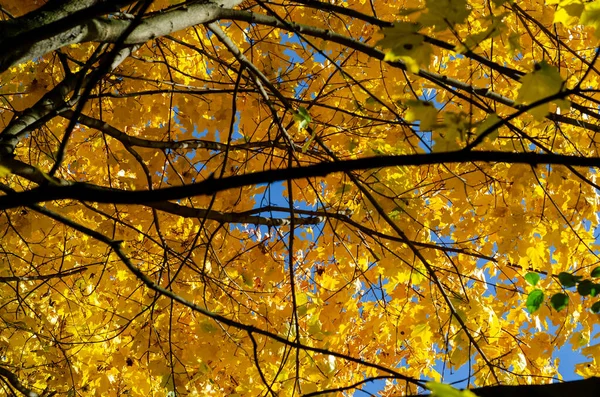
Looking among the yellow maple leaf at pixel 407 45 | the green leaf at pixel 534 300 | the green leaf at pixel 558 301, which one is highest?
the yellow maple leaf at pixel 407 45

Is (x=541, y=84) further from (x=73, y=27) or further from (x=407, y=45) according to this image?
(x=73, y=27)

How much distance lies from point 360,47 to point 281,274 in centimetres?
188

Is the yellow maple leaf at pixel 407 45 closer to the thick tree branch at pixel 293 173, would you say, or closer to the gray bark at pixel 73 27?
the thick tree branch at pixel 293 173

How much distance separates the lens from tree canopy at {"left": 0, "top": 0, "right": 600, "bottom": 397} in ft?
6.66

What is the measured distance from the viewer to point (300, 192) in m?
3.75

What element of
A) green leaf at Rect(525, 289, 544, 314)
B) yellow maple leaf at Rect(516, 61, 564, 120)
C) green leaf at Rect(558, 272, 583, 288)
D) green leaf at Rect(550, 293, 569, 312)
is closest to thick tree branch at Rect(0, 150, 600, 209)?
yellow maple leaf at Rect(516, 61, 564, 120)

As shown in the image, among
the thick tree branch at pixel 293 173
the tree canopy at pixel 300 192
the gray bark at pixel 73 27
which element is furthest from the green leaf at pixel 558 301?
the gray bark at pixel 73 27

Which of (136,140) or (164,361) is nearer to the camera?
(136,140)

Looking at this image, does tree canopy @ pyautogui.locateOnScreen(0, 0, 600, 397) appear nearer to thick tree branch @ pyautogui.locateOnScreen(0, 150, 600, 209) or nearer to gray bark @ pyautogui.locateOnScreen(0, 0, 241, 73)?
gray bark @ pyautogui.locateOnScreen(0, 0, 241, 73)

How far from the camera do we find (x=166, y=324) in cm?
388

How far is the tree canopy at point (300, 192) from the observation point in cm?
203

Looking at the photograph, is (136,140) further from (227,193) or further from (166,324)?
(166,324)

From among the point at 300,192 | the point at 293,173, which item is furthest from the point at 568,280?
the point at 300,192

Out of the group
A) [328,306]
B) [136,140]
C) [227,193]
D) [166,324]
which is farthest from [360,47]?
[166,324]
